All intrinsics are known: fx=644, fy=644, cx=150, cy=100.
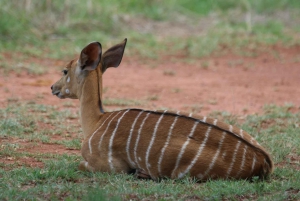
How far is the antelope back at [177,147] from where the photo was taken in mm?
5039

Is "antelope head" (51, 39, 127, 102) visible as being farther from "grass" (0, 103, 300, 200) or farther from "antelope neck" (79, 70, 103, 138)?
"grass" (0, 103, 300, 200)

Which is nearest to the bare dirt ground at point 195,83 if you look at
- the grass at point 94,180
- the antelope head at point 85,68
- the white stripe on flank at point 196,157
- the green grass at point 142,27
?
the green grass at point 142,27

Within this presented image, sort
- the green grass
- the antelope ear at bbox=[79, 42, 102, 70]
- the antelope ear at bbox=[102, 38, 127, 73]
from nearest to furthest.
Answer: the antelope ear at bbox=[79, 42, 102, 70]
the antelope ear at bbox=[102, 38, 127, 73]
the green grass

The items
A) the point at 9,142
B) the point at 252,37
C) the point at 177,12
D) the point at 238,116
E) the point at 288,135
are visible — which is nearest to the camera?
the point at 9,142

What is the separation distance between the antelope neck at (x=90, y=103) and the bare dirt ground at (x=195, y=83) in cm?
277

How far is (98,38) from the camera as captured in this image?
44.1 feet

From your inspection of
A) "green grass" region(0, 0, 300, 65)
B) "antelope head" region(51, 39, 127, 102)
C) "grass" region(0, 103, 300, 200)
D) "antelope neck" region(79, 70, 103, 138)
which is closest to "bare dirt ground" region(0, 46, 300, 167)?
"green grass" region(0, 0, 300, 65)

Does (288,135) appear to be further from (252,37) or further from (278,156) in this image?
(252,37)

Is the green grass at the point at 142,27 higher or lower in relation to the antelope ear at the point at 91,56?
higher

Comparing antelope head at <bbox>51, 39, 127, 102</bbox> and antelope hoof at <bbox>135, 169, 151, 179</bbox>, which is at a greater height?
antelope head at <bbox>51, 39, 127, 102</bbox>

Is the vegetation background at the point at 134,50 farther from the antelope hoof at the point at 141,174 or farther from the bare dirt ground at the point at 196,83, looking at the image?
the bare dirt ground at the point at 196,83

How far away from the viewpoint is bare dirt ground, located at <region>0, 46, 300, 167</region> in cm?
914

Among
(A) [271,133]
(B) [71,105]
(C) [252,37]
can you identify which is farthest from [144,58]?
(A) [271,133]

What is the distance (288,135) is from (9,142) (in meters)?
3.05
